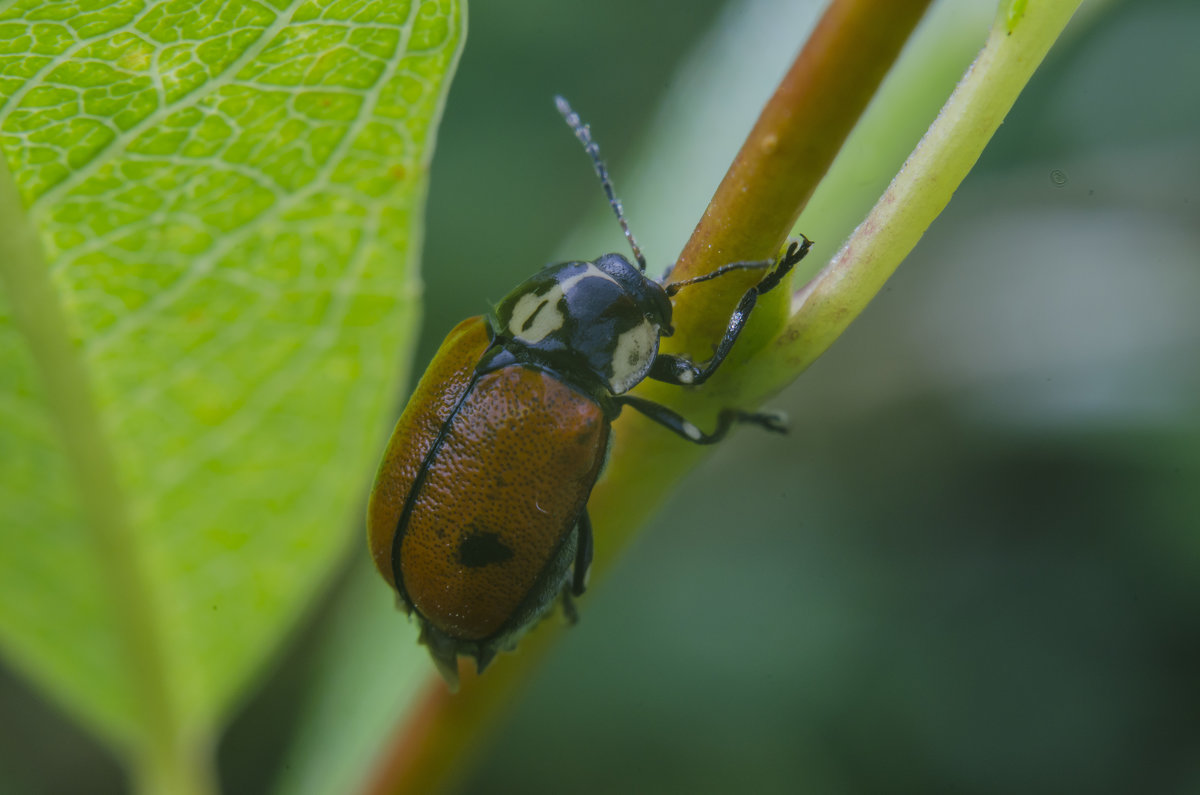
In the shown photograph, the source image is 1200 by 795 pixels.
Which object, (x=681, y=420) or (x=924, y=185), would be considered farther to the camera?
(x=681, y=420)

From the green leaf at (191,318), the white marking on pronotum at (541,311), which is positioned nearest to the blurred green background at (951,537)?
the white marking on pronotum at (541,311)

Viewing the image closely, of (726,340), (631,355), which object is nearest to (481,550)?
(631,355)

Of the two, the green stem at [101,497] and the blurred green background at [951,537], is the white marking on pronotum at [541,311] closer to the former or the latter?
the blurred green background at [951,537]

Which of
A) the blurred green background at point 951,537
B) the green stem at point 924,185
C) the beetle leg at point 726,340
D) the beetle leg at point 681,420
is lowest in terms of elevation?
the blurred green background at point 951,537

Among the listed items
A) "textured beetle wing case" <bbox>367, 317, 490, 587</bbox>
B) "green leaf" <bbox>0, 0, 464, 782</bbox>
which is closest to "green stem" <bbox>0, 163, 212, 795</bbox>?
"green leaf" <bbox>0, 0, 464, 782</bbox>

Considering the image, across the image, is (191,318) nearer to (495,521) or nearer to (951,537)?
(495,521)

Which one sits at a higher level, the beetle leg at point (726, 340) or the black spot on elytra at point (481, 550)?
the beetle leg at point (726, 340)

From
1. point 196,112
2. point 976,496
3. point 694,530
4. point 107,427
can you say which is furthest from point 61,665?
point 976,496
